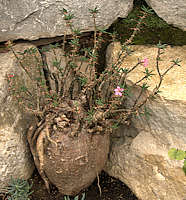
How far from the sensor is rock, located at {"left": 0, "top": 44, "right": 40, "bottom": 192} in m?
1.71

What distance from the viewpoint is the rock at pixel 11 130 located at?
1.71 meters

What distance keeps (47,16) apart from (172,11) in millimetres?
787

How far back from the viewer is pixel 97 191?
1.96m

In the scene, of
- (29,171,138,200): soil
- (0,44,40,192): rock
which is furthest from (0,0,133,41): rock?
(29,171,138,200): soil

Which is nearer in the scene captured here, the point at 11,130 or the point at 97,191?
the point at 11,130

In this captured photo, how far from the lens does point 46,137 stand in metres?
1.66

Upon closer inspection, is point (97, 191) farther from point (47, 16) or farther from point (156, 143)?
point (47, 16)

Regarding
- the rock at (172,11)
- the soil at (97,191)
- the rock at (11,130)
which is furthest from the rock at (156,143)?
the rock at (11,130)

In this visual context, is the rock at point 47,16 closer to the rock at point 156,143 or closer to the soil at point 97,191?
the rock at point 156,143

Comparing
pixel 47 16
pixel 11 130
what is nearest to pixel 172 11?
pixel 47 16

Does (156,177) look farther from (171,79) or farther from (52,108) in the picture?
(52,108)

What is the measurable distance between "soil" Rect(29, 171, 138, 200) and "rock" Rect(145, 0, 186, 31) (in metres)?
1.16

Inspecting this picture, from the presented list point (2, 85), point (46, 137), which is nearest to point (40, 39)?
point (2, 85)

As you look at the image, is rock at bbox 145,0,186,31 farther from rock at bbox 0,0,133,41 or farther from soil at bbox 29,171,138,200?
soil at bbox 29,171,138,200
